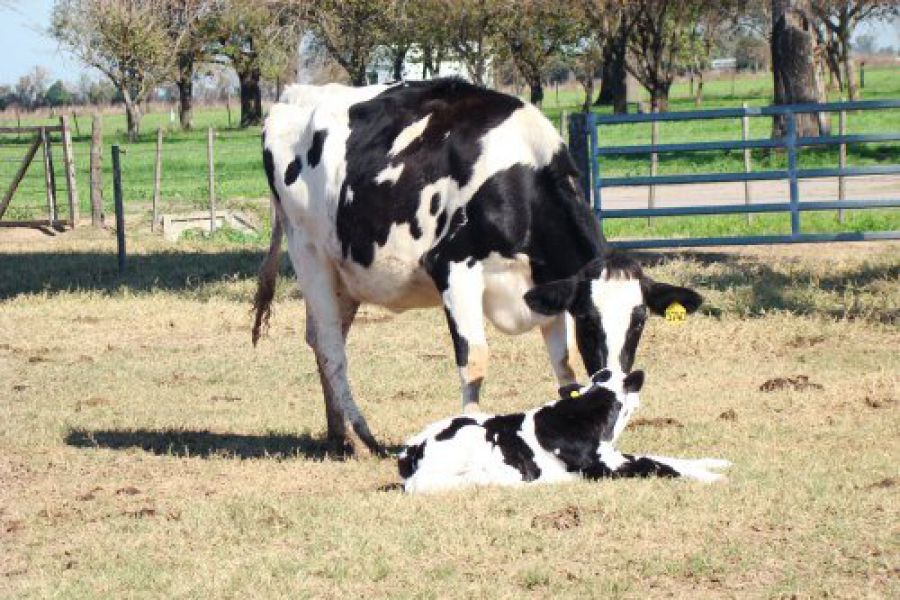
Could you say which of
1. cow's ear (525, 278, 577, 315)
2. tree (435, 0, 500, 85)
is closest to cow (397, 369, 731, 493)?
cow's ear (525, 278, 577, 315)

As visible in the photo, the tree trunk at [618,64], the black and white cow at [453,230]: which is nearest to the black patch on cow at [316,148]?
the black and white cow at [453,230]

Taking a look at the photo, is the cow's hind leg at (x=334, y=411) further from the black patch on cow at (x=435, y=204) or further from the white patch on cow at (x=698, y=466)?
the white patch on cow at (x=698, y=466)

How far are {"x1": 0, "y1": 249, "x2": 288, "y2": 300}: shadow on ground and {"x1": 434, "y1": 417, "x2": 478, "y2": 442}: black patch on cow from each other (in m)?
10.2

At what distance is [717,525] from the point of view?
7129 millimetres

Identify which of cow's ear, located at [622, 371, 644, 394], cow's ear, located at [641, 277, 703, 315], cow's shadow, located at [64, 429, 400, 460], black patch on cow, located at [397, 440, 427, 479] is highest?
cow's ear, located at [641, 277, 703, 315]

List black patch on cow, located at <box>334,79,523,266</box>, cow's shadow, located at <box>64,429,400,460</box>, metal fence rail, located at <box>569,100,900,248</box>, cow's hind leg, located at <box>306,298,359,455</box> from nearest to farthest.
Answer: black patch on cow, located at <box>334,79,523,266</box>, cow's shadow, located at <box>64,429,400,460</box>, cow's hind leg, located at <box>306,298,359,455</box>, metal fence rail, located at <box>569,100,900,248</box>

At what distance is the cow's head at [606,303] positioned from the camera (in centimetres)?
866

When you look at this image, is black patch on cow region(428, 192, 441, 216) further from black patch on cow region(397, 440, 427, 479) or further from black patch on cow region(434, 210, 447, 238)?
black patch on cow region(397, 440, 427, 479)

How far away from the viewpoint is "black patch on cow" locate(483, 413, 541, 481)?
831 cm

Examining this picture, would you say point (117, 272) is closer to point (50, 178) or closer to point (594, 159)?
point (594, 159)

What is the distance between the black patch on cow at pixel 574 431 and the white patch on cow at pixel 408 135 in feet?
7.37

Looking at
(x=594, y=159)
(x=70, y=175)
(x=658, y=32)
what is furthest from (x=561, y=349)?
(x=658, y=32)

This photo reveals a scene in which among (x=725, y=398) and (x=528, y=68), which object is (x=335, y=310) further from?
(x=528, y=68)

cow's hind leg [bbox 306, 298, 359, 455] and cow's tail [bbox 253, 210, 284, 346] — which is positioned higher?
cow's tail [bbox 253, 210, 284, 346]
